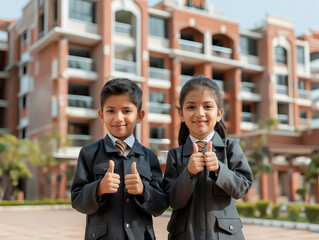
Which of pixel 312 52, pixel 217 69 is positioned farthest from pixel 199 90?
pixel 312 52

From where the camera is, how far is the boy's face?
2270 millimetres

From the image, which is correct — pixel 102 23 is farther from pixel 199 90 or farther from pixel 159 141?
pixel 199 90

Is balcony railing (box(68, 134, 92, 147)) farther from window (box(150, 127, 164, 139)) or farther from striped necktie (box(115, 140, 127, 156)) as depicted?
striped necktie (box(115, 140, 127, 156))

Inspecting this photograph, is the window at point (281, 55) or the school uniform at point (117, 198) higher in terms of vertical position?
the window at point (281, 55)

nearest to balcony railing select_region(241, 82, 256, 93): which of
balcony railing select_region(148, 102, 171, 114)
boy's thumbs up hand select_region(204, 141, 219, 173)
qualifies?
balcony railing select_region(148, 102, 171, 114)

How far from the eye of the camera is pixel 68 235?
935 cm

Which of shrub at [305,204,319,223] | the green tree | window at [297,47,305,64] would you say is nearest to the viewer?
shrub at [305,204,319,223]

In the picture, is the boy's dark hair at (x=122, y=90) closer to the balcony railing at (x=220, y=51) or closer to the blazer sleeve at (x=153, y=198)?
the blazer sleeve at (x=153, y=198)

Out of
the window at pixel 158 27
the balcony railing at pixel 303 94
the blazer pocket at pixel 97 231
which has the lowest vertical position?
the blazer pocket at pixel 97 231

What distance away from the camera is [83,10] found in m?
24.6

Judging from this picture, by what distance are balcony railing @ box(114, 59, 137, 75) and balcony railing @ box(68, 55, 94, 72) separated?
1459mm

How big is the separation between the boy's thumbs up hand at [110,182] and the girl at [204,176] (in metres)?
0.30

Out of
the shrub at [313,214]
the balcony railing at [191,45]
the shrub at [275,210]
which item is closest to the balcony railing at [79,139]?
the balcony railing at [191,45]

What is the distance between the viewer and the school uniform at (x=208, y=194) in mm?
2113
